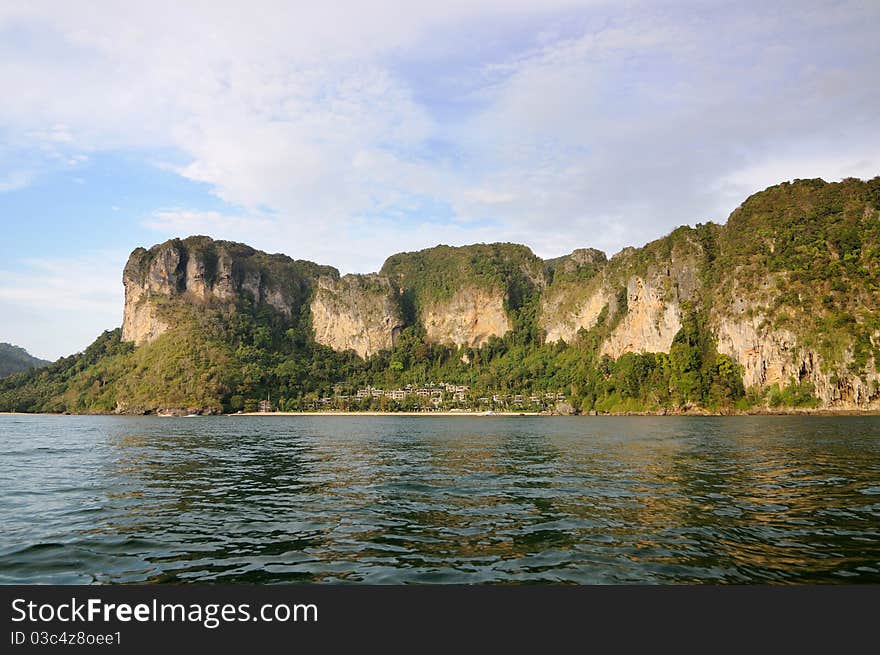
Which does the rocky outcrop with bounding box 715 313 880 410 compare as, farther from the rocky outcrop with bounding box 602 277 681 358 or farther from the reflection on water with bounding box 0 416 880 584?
the reflection on water with bounding box 0 416 880 584

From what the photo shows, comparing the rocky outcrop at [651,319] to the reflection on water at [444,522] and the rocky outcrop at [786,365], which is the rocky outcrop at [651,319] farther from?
the reflection on water at [444,522]

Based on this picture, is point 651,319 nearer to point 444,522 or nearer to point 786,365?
point 786,365

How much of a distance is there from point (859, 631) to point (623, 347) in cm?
19884

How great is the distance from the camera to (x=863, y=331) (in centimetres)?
12862

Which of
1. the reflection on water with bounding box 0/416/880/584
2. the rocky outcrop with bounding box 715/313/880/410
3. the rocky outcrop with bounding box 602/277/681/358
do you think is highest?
the rocky outcrop with bounding box 602/277/681/358

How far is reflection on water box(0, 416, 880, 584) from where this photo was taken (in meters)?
11.8

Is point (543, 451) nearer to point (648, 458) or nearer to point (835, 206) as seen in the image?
point (648, 458)

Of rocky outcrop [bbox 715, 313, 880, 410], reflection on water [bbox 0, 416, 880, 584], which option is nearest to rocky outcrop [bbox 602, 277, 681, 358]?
rocky outcrop [bbox 715, 313, 880, 410]

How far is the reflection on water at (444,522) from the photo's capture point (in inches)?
464

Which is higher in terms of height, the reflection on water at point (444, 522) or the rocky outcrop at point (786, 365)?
the rocky outcrop at point (786, 365)

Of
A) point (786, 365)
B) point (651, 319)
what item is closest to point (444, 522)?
point (786, 365)

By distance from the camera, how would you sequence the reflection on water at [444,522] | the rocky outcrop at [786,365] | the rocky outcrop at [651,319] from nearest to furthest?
the reflection on water at [444,522], the rocky outcrop at [786,365], the rocky outcrop at [651,319]

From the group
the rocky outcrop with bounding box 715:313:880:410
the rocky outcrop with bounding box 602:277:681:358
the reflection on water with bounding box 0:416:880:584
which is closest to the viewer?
the reflection on water with bounding box 0:416:880:584

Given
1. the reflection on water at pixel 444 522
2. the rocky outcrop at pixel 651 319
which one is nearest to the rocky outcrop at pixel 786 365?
the rocky outcrop at pixel 651 319
